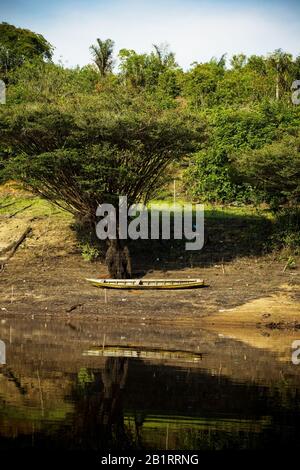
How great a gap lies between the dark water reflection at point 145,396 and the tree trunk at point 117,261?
6.66 meters

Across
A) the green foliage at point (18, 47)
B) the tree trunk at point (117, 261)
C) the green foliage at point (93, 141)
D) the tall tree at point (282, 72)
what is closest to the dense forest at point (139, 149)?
the green foliage at point (93, 141)

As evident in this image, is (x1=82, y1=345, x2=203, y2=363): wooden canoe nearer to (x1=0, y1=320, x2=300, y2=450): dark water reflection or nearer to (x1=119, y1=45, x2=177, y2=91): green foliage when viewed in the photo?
(x1=0, y1=320, x2=300, y2=450): dark water reflection

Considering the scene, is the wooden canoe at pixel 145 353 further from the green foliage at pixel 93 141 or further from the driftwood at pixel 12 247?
the driftwood at pixel 12 247

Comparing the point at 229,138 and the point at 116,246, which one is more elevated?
the point at 229,138

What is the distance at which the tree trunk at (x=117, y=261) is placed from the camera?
30344mm

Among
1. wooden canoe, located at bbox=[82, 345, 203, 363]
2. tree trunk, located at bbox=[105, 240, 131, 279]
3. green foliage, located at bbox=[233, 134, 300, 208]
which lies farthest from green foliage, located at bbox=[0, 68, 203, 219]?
wooden canoe, located at bbox=[82, 345, 203, 363]

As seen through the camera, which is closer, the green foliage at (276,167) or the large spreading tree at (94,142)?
the large spreading tree at (94,142)

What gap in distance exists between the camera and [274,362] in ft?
67.4

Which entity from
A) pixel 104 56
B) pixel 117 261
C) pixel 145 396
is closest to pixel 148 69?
pixel 104 56

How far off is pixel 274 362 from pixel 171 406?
558 cm

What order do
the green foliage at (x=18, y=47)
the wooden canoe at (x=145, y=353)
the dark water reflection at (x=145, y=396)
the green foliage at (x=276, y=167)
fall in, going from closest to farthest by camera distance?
the dark water reflection at (x=145, y=396) < the wooden canoe at (x=145, y=353) < the green foliage at (x=276, y=167) < the green foliage at (x=18, y=47)
